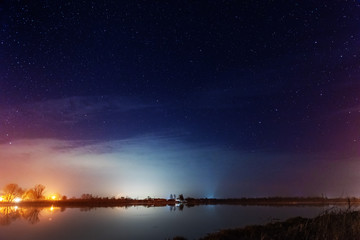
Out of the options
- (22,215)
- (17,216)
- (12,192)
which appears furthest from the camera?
(12,192)

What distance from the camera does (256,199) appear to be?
104 m

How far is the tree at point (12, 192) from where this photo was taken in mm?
71750

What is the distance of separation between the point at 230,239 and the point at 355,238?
10.00m

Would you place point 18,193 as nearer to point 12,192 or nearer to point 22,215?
point 12,192

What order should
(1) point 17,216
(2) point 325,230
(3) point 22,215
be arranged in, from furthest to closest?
(3) point 22,215 < (1) point 17,216 < (2) point 325,230

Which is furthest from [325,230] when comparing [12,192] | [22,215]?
[12,192]

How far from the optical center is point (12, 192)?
238ft

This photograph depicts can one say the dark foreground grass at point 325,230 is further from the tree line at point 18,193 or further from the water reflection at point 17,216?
the tree line at point 18,193

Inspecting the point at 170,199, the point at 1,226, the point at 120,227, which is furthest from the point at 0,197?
the point at 120,227

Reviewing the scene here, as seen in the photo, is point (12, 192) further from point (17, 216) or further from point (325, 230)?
point (325, 230)

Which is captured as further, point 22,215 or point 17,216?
point 22,215

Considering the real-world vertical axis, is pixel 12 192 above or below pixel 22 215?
above

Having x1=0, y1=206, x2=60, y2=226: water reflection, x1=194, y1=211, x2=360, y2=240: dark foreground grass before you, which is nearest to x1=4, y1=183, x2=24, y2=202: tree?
x1=0, y1=206, x2=60, y2=226: water reflection

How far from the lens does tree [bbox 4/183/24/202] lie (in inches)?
2825
